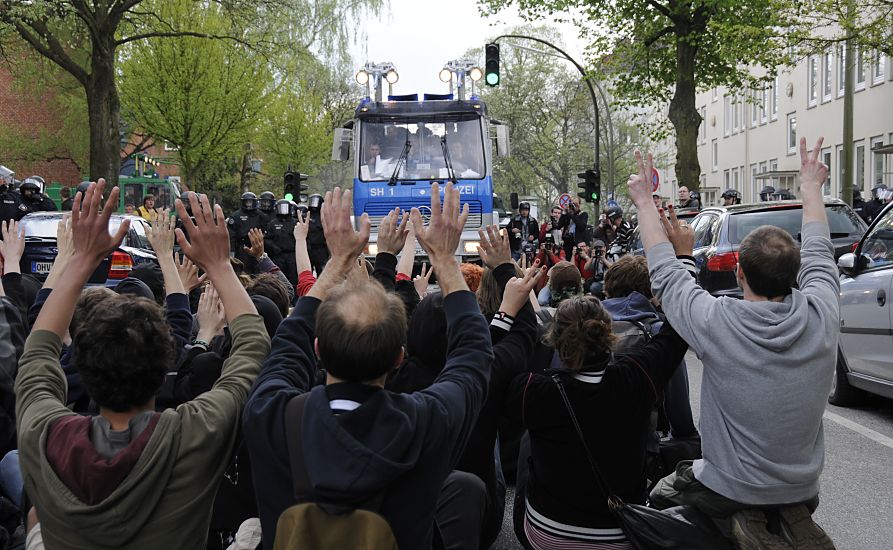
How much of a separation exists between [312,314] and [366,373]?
0.45 meters

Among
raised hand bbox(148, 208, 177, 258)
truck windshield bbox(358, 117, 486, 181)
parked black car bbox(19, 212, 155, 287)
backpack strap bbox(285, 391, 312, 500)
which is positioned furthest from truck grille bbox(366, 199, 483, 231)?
backpack strap bbox(285, 391, 312, 500)

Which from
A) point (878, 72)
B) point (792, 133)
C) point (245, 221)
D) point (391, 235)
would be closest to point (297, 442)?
point (391, 235)

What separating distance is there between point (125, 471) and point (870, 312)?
7070mm

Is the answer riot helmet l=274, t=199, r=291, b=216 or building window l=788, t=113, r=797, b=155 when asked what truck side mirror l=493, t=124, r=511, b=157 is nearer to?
riot helmet l=274, t=199, r=291, b=216

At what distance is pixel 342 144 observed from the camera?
56.9ft

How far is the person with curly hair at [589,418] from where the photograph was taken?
3.63 meters

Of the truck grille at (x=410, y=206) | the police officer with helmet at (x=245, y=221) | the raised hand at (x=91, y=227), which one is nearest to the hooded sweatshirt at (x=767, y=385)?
the raised hand at (x=91, y=227)

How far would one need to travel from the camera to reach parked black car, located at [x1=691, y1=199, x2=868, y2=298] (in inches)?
485

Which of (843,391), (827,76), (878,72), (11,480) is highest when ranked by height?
(827,76)

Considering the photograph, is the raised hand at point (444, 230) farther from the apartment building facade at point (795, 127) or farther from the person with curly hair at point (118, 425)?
the apartment building facade at point (795, 127)

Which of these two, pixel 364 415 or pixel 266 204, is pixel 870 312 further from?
pixel 266 204

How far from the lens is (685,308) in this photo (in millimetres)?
3436

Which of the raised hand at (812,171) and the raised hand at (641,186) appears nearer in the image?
the raised hand at (641,186)

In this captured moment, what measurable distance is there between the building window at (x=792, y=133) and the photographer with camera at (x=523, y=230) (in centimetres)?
2250
